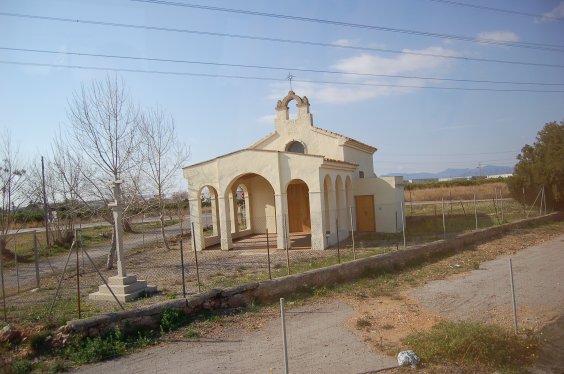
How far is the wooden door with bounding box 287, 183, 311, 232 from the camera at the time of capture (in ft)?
74.7

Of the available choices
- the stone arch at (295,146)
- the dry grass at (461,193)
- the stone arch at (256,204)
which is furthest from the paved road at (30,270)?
the dry grass at (461,193)

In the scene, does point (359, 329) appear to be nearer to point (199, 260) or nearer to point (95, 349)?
point (95, 349)

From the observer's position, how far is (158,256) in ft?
62.0

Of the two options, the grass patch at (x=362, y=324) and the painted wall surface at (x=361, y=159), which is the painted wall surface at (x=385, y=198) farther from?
the grass patch at (x=362, y=324)

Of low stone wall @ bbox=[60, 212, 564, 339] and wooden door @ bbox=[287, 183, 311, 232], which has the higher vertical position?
wooden door @ bbox=[287, 183, 311, 232]

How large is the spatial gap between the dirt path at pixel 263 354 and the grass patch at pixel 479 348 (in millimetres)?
663

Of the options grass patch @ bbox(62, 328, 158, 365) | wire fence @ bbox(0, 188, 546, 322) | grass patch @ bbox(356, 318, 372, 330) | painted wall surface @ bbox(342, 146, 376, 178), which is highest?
painted wall surface @ bbox(342, 146, 376, 178)

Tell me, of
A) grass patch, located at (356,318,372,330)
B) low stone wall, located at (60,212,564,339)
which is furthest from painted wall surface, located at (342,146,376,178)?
grass patch, located at (356,318,372,330)

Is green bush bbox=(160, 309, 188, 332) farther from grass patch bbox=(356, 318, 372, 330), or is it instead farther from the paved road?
the paved road

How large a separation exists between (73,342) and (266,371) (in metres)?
3.64

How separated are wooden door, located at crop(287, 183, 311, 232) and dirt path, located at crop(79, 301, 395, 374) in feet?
46.2

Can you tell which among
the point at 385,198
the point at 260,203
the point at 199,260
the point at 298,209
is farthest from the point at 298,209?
the point at 199,260

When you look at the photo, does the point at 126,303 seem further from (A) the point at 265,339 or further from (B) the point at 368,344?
(B) the point at 368,344

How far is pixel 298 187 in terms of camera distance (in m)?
22.7
